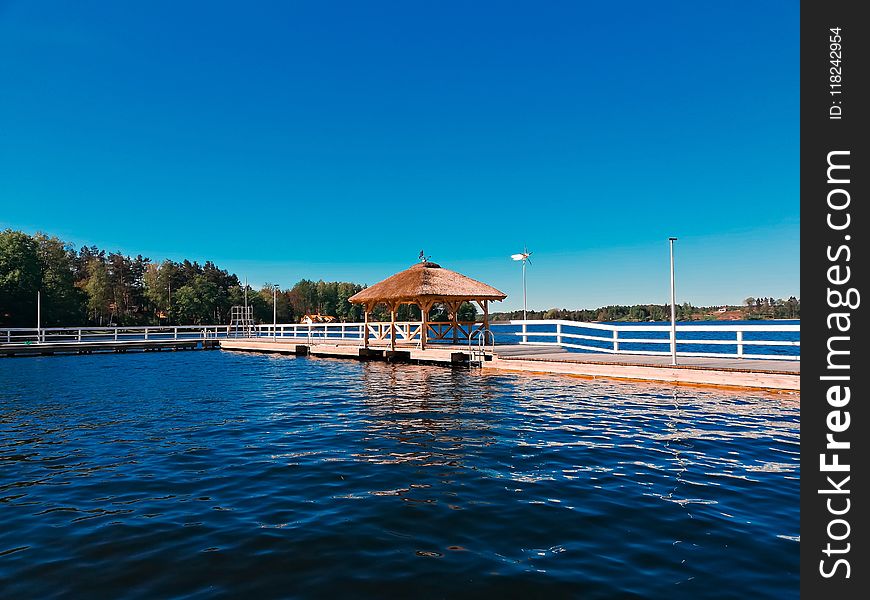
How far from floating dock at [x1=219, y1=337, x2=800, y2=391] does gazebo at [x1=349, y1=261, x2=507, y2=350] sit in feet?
3.96

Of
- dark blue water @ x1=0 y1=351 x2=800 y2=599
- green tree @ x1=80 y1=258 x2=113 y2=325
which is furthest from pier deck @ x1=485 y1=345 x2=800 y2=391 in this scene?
green tree @ x1=80 y1=258 x2=113 y2=325

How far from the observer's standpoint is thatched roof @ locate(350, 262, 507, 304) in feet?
73.8

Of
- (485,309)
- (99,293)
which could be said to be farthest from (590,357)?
(99,293)

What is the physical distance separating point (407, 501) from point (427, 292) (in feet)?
54.7

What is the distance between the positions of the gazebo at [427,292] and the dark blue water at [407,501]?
1112cm

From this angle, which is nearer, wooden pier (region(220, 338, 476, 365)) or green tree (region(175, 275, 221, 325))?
wooden pier (region(220, 338, 476, 365))

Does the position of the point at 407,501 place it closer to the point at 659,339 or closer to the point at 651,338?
the point at 659,339

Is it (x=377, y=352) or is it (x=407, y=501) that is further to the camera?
(x=377, y=352)

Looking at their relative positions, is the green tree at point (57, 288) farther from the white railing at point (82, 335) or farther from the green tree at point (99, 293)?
the white railing at point (82, 335)

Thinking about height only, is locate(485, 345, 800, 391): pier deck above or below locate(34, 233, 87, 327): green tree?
below

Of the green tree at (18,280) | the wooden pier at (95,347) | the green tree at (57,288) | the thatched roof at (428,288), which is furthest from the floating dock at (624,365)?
the green tree at (57,288)

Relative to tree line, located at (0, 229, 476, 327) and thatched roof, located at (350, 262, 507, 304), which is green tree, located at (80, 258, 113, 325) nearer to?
tree line, located at (0, 229, 476, 327)

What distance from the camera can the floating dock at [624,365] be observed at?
12.9 metres

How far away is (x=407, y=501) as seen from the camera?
18.3ft
